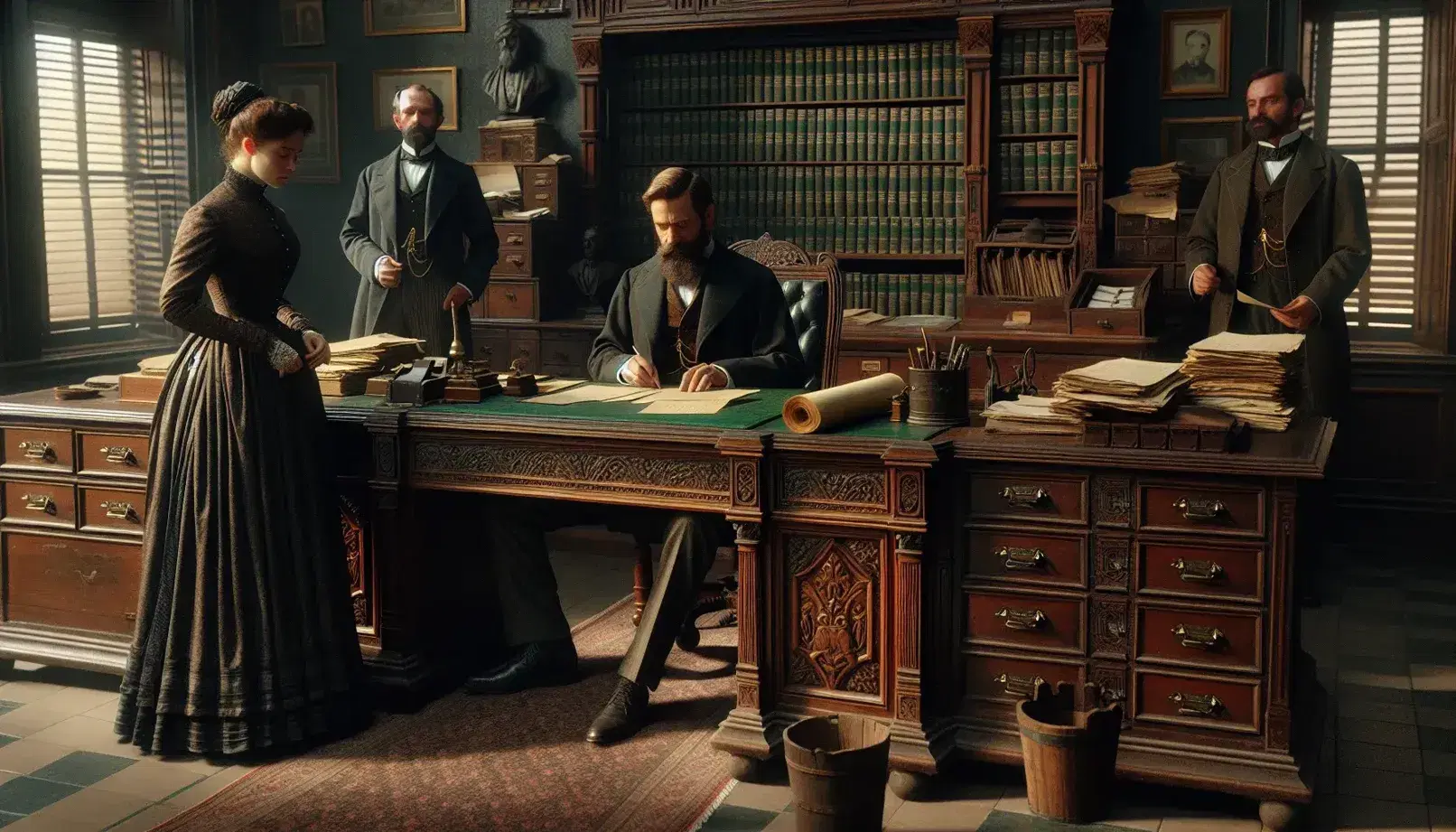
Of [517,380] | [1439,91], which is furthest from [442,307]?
[1439,91]

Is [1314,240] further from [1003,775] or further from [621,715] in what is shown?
[621,715]

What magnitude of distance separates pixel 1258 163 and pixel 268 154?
11.1 ft

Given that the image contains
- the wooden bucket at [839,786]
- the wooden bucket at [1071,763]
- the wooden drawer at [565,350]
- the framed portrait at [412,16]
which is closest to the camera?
the wooden bucket at [839,786]

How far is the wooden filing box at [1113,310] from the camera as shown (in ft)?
18.6

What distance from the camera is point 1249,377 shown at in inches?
135

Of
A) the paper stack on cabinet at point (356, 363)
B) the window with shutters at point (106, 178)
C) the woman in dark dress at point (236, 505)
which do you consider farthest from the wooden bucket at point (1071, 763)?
the window with shutters at point (106, 178)

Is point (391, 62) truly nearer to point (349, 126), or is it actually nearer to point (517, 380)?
point (349, 126)

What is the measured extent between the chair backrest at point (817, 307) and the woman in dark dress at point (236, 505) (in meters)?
1.64

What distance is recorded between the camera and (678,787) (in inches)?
137

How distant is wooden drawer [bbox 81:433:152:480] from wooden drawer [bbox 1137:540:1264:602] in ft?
8.53

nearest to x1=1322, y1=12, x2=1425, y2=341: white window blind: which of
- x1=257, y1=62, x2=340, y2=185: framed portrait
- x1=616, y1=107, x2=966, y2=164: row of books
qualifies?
x1=616, y1=107, x2=966, y2=164: row of books

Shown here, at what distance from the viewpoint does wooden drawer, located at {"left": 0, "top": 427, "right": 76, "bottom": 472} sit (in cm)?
413

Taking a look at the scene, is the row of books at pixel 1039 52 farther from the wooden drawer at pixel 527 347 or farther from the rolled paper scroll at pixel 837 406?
the rolled paper scroll at pixel 837 406

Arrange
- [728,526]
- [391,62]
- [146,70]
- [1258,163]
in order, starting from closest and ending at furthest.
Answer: [728,526], [1258,163], [146,70], [391,62]
